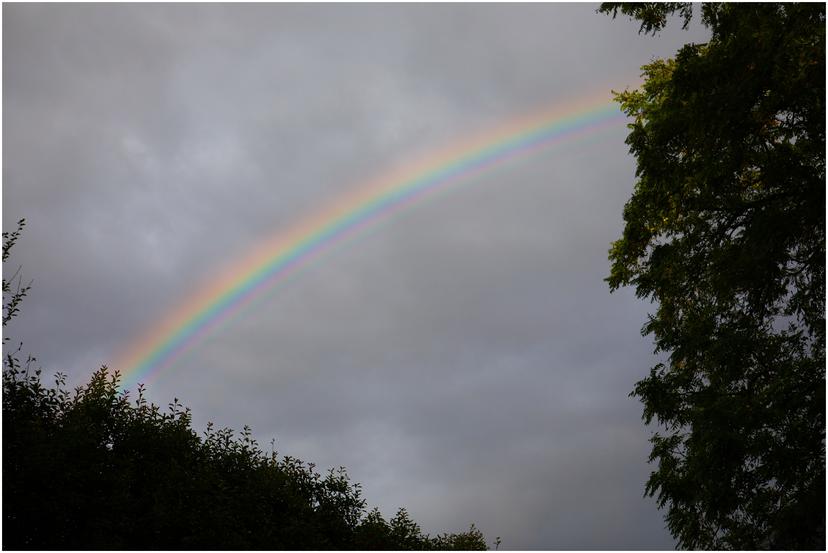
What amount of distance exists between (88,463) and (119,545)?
1.90m

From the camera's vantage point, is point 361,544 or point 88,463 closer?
point 88,463

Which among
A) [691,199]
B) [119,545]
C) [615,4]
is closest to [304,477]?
[119,545]

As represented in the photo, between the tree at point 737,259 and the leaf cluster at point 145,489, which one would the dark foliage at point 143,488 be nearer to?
the leaf cluster at point 145,489

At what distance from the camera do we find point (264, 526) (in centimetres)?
1378

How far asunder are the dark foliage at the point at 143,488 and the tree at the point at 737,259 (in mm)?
8163


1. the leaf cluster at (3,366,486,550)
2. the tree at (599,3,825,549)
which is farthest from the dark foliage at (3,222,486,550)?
the tree at (599,3,825,549)

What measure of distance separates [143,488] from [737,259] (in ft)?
41.0

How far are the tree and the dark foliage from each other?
26.8 ft

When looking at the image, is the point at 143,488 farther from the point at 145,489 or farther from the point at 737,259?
the point at 737,259

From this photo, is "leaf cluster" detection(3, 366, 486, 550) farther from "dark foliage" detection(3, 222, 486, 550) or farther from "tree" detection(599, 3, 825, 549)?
"tree" detection(599, 3, 825, 549)

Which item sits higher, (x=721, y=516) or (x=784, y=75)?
(x=784, y=75)

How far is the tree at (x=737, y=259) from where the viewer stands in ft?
29.3

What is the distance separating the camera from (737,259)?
974cm

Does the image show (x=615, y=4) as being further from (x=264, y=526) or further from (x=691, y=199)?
(x=264, y=526)
